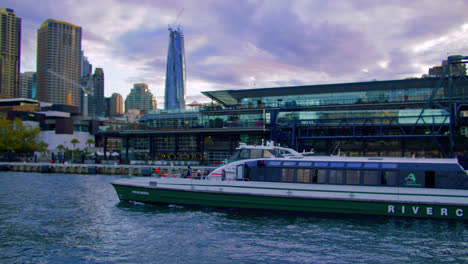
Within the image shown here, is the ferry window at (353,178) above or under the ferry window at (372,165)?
under

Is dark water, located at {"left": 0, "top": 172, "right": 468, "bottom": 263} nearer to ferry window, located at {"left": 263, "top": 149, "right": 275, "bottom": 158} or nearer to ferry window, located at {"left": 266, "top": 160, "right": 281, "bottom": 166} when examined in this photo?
ferry window, located at {"left": 266, "top": 160, "right": 281, "bottom": 166}

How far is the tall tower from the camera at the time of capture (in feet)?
585

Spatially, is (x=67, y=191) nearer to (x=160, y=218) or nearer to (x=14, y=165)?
(x=160, y=218)

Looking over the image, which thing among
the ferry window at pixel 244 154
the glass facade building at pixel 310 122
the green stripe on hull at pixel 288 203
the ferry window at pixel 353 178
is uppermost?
the glass facade building at pixel 310 122

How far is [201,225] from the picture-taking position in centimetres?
2008

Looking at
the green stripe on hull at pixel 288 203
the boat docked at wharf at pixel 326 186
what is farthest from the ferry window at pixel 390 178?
the green stripe on hull at pixel 288 203

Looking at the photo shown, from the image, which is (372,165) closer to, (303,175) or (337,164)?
(337,164)

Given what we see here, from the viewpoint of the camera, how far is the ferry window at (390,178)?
21344 millimetres

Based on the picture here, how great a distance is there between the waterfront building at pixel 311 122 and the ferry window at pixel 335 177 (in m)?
24.1

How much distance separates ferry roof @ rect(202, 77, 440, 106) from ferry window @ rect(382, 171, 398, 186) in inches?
1632

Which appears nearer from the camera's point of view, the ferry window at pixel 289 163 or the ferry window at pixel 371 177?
the ferry window at pixel 371 177

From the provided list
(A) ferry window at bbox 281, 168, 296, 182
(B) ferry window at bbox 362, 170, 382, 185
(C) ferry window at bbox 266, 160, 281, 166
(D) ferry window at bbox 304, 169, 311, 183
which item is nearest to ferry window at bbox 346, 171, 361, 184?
(B) ferry window at bbox 362, 170, 382, 185

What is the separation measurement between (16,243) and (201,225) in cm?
925

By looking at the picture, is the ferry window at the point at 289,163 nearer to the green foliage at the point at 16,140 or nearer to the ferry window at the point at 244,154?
the ferry window at the point at 244,154
